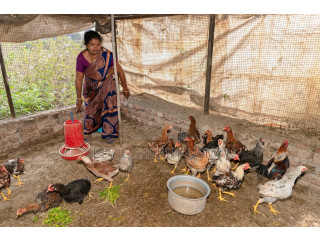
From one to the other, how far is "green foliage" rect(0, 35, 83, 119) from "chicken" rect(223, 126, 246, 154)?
5.10m

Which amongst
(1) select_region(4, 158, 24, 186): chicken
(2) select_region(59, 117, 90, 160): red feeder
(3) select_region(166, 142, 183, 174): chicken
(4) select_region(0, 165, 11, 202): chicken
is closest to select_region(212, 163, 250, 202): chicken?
(3) select_region(166, 142, 183, 174): chicken

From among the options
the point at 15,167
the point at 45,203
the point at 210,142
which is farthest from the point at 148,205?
the point at 15,167

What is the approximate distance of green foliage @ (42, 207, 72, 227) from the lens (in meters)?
3.03

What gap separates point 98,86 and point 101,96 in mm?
253

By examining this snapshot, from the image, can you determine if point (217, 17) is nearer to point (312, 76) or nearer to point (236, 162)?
point (312, 76)

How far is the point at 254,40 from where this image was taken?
421 centimetres

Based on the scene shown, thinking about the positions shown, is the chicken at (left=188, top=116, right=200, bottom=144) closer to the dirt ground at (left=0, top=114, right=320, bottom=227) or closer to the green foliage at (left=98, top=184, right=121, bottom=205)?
the dirt ground at (left=0, top=114, right=320, bottom=227)

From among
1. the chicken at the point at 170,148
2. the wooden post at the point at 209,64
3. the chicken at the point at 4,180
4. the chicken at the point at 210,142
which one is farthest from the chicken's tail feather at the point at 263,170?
the chicken at the point at 4,180

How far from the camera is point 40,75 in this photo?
279 inches

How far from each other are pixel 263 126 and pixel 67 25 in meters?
4.78

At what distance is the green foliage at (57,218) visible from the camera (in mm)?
3031

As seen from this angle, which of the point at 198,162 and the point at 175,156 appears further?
the point at 175,156

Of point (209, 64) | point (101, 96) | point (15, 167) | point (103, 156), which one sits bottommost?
point (15, 167)

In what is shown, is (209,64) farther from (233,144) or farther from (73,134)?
(73,134)
